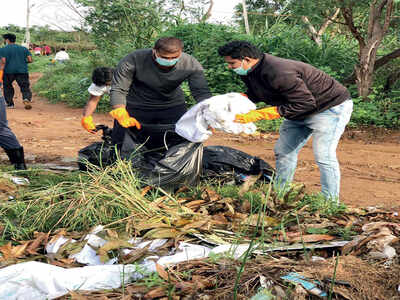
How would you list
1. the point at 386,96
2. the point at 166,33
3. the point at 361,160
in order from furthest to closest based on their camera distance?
the point at 166,33 < the point at 386,96 < the point at 361,160

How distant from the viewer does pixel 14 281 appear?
182cm

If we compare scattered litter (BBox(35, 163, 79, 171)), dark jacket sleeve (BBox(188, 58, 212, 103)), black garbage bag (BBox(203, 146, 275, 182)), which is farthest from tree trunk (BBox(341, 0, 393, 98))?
scattered litter (BBox(35, 163, 79, 171))

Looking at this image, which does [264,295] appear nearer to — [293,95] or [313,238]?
[313,238]

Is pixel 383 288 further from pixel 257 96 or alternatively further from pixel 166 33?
pixel 166 33

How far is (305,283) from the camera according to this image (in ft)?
5.58

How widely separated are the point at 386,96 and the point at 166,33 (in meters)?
5.29

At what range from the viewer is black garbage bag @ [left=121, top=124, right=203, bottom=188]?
305 centimetres

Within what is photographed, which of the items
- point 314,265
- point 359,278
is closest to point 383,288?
point 359,278

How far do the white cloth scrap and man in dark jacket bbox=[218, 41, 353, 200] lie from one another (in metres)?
0.07

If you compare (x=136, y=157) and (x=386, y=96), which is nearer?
(x=136, y=157)

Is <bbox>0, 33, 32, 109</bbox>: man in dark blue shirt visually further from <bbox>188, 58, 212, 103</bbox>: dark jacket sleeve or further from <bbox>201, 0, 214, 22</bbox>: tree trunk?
<bbox>188, 58, 212, 103</bbox>: dark jacket sleeve

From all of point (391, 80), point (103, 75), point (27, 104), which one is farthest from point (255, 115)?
point (27, 104)

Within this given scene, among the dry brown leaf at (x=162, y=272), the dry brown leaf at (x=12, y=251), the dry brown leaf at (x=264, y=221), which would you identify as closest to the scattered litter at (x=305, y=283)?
the dry brown leaf at (x=162, y=272)

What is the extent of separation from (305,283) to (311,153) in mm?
4183
